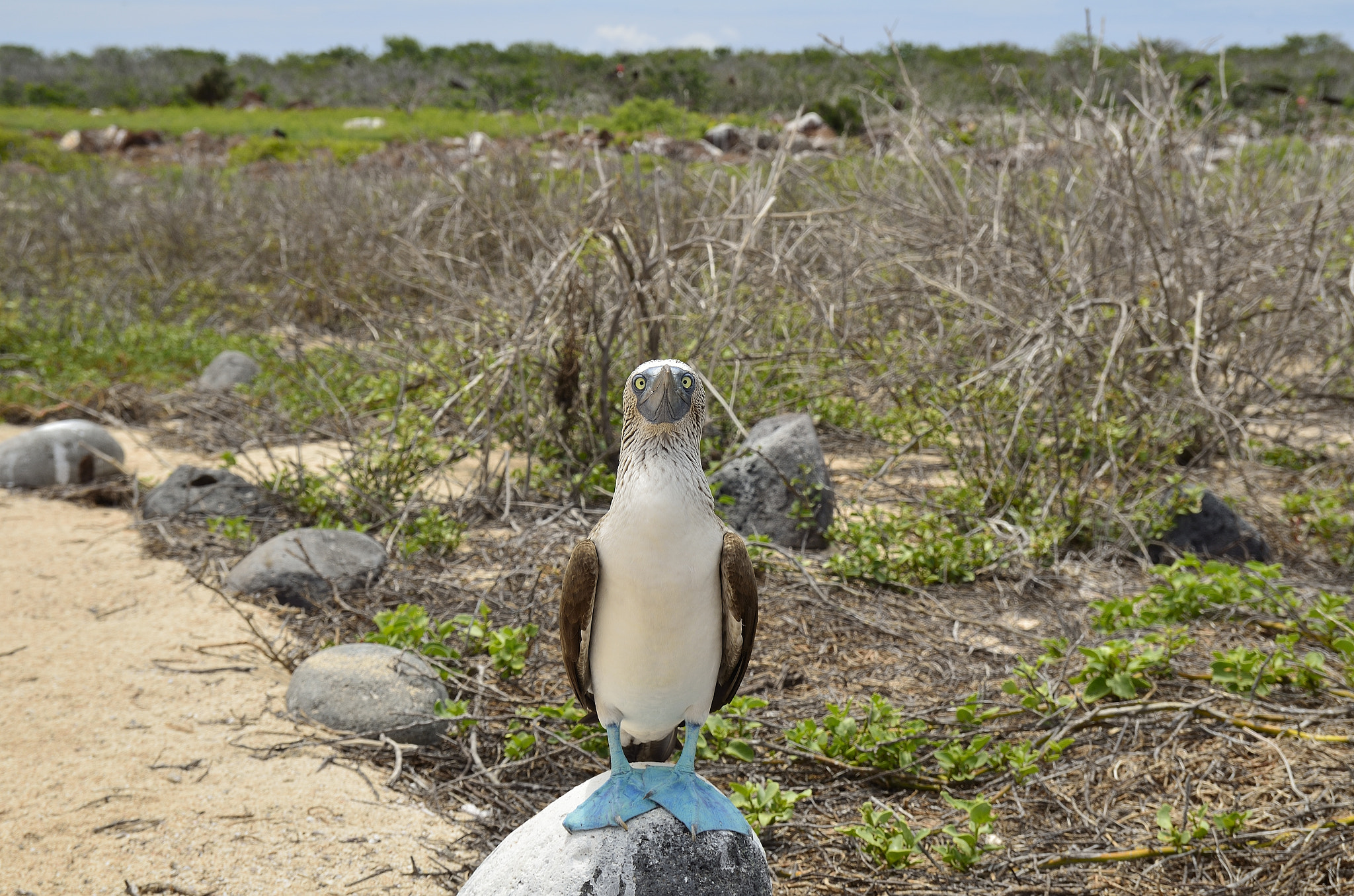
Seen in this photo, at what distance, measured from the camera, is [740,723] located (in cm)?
304

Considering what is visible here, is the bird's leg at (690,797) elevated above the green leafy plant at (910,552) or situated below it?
above

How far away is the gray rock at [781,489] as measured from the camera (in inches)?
186

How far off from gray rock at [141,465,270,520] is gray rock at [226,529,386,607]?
2.64ft

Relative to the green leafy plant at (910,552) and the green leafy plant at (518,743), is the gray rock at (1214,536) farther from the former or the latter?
the green leafy plant at (518,743)

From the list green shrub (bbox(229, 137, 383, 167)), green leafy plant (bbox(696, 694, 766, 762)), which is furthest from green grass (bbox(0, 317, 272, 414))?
green shrub (bbox(229, 137, 383, 167))

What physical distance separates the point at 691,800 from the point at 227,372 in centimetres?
687

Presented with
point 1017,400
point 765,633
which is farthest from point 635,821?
point 1017,400

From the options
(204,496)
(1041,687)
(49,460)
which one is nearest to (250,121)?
(49,460)

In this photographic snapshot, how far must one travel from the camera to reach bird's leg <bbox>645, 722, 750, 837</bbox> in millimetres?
2139

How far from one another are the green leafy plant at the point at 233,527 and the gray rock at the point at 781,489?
228cm

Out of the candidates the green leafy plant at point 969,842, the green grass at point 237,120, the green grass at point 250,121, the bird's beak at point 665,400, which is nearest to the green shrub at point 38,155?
the green grass at point 250,121

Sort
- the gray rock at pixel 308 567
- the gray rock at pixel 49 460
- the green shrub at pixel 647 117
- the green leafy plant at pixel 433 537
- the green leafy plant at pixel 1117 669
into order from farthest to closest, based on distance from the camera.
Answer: the green shrub at pixel 647 117 → the gray rock at pixel 49 460 → the green leafy plant at pixel 433 537 → the gray rock at pixel 308 567 → the green leafy plant at pixel 1117 669

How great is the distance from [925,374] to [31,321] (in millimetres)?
7882

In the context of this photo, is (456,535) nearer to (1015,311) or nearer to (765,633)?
(765,633)
